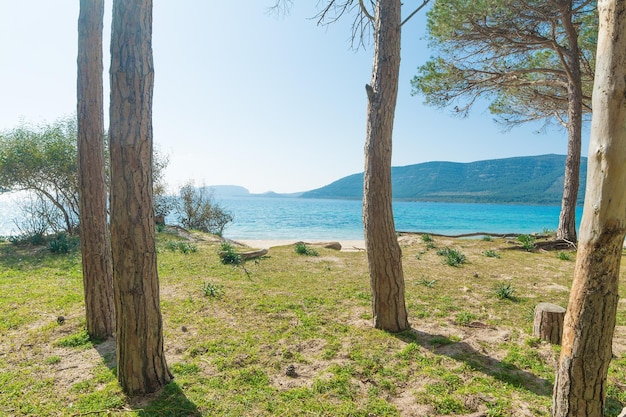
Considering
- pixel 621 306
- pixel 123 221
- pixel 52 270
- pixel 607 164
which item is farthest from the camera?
pixel 52 270

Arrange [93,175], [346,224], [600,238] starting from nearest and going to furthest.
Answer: [600,238] → [93,175] → [346,224]

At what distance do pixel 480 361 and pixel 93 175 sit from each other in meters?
4.79

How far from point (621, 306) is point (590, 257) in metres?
4.84

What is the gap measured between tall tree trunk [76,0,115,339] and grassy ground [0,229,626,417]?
0.41m

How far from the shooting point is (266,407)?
8.89 feet

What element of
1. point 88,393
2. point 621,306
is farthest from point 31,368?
point 621,306

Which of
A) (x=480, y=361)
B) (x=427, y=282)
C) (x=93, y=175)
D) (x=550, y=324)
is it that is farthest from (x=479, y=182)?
(x=93, y=175)

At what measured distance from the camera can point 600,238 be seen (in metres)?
2.02

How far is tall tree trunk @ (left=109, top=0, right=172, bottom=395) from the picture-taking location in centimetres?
262

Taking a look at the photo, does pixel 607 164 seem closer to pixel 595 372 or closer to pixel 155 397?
pixel 595 372

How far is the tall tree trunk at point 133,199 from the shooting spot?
8.61 feet

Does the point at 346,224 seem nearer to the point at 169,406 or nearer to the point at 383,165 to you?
the point at 383,165

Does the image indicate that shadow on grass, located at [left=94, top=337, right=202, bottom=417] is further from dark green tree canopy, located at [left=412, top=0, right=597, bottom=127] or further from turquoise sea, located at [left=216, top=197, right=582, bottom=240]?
turquoise sea, located at [left=216, top=197, right=582, bottom=240]

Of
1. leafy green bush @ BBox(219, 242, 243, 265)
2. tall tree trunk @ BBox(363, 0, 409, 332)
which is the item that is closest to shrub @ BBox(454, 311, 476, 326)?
tall tree trunk @ BBox(363, 0, 409, 332)
